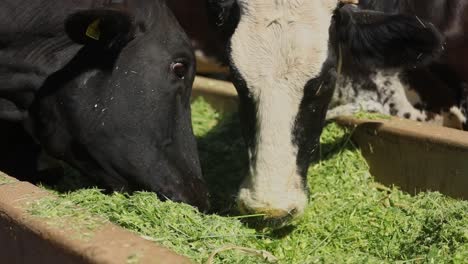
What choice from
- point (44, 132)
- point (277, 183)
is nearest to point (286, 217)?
point (277, 183)

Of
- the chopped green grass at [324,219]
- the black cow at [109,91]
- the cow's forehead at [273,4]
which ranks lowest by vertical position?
the chopped green grass at [324,219]

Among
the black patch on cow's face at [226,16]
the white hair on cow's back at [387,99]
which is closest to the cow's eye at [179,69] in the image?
the black patch on cow's face at [226,16]

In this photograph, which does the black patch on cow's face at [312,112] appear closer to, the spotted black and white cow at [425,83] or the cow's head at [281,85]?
the cow's head at [281,85]

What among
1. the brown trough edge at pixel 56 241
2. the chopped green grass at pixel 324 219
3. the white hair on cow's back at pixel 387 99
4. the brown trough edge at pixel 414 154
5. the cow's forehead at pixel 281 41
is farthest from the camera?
the white hair on cow's back at pixel 387 99

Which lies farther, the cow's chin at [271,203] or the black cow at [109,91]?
the black cow at [109,91]

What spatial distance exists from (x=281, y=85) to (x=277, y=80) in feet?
0.10

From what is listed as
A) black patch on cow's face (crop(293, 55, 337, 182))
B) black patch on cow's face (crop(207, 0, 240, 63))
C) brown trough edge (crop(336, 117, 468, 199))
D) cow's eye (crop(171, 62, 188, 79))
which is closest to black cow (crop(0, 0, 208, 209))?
cow's eye (crop(171, 62, 188, 79))

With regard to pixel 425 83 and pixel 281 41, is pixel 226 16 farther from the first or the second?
pixel 425 83

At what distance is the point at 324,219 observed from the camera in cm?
391

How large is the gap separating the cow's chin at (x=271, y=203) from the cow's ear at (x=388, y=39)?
90 cm

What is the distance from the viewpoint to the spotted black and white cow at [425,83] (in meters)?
4.75

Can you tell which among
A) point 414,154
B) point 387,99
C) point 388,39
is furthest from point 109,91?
point 387,99

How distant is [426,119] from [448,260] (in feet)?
7.19

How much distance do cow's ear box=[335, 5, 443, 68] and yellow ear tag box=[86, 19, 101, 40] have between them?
4.05 ft
